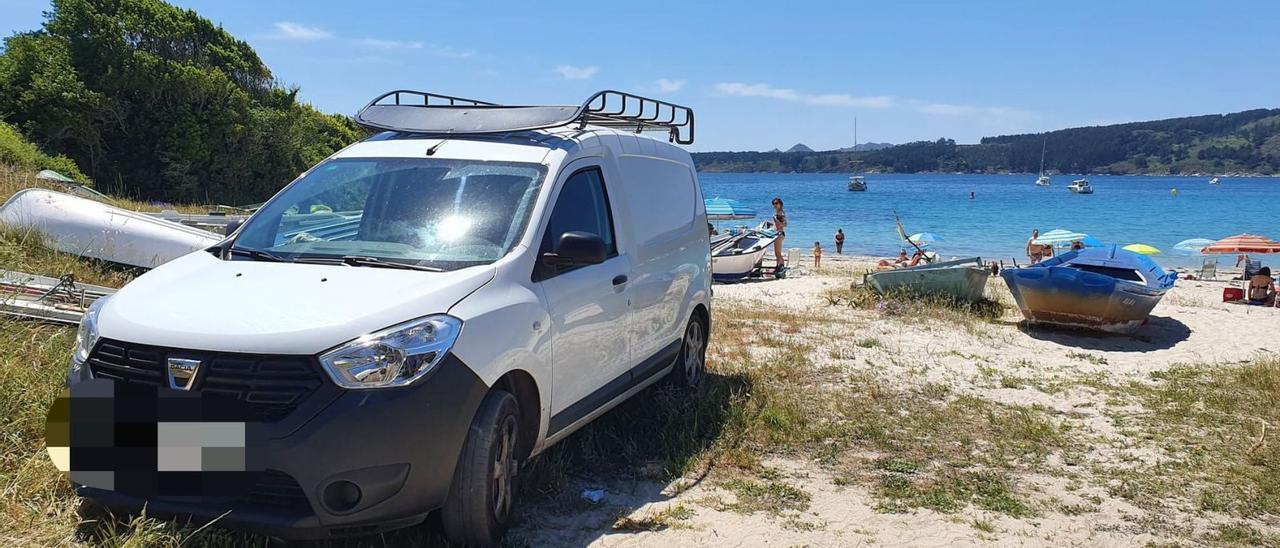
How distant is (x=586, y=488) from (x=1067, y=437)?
366 centimetres

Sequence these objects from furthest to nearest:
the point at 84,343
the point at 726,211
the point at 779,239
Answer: the point at 726,211 → the point at 779,239 → the point at 84,343

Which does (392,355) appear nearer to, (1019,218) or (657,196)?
(657,196)

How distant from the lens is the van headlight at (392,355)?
3520 mm

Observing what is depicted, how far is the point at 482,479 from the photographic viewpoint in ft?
13.0

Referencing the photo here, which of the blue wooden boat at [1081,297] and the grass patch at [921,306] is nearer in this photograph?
the blue wooden boat at [1081,297]

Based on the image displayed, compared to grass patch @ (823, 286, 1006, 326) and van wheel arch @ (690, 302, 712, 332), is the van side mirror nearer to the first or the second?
van wheel arch @ (690, 302, 712, 332)

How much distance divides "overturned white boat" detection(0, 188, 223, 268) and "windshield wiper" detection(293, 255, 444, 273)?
5.24m

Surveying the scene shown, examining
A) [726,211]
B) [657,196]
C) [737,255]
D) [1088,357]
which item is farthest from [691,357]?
[726,211]

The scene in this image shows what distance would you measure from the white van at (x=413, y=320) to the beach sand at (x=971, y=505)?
0.65 metres

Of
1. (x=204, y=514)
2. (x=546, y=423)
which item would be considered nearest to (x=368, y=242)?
(x=546, y=423)

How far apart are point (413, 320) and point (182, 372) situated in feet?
2.86

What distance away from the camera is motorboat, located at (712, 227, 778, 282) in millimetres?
19641

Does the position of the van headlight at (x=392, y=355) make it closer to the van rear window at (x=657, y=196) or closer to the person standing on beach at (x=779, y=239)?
the van rear window at (x=657, y=196)

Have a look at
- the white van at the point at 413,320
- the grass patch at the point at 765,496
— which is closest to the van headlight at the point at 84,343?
the white van at the point at 413,320
